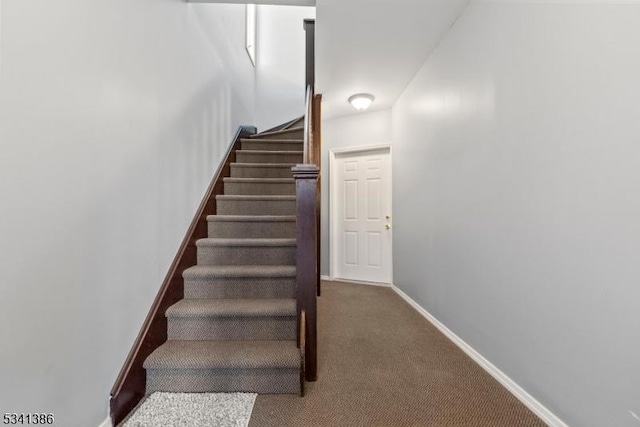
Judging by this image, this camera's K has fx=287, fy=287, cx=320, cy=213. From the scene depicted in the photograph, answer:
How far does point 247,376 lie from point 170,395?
370 mm

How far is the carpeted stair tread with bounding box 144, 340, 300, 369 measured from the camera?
4.63 feet

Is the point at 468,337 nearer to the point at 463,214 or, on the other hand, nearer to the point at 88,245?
the point at 463,214

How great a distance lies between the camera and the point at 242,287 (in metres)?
1.83

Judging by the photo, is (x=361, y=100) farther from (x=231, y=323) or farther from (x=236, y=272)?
(x=231, y=323)

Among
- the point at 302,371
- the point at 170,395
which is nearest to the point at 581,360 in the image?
the point at 302,371

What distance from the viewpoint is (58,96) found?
0.94 metres

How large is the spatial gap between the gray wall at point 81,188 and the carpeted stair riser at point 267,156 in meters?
1.24

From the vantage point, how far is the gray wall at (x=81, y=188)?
814 millimetres

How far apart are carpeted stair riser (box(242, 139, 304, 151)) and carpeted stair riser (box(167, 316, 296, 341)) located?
81.6 inches

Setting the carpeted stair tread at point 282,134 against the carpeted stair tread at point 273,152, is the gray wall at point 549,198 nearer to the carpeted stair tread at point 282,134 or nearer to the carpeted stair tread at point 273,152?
the carpeted stair tread at point 273,152

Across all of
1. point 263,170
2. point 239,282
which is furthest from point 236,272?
point 263,170

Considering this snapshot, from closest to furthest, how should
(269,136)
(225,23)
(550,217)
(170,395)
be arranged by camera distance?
(550,217), (170,395), (225,23), (269,136)

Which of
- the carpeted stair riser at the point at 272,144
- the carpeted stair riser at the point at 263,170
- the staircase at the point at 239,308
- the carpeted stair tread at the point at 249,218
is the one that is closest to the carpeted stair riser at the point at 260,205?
the staircase at the point at 239,308

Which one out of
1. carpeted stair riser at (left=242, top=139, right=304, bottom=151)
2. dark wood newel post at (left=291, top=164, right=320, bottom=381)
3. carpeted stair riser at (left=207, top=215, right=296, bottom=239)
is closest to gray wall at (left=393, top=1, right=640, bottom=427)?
dark wood newel post at (left=291, top=164, right=320, bottom=381)
